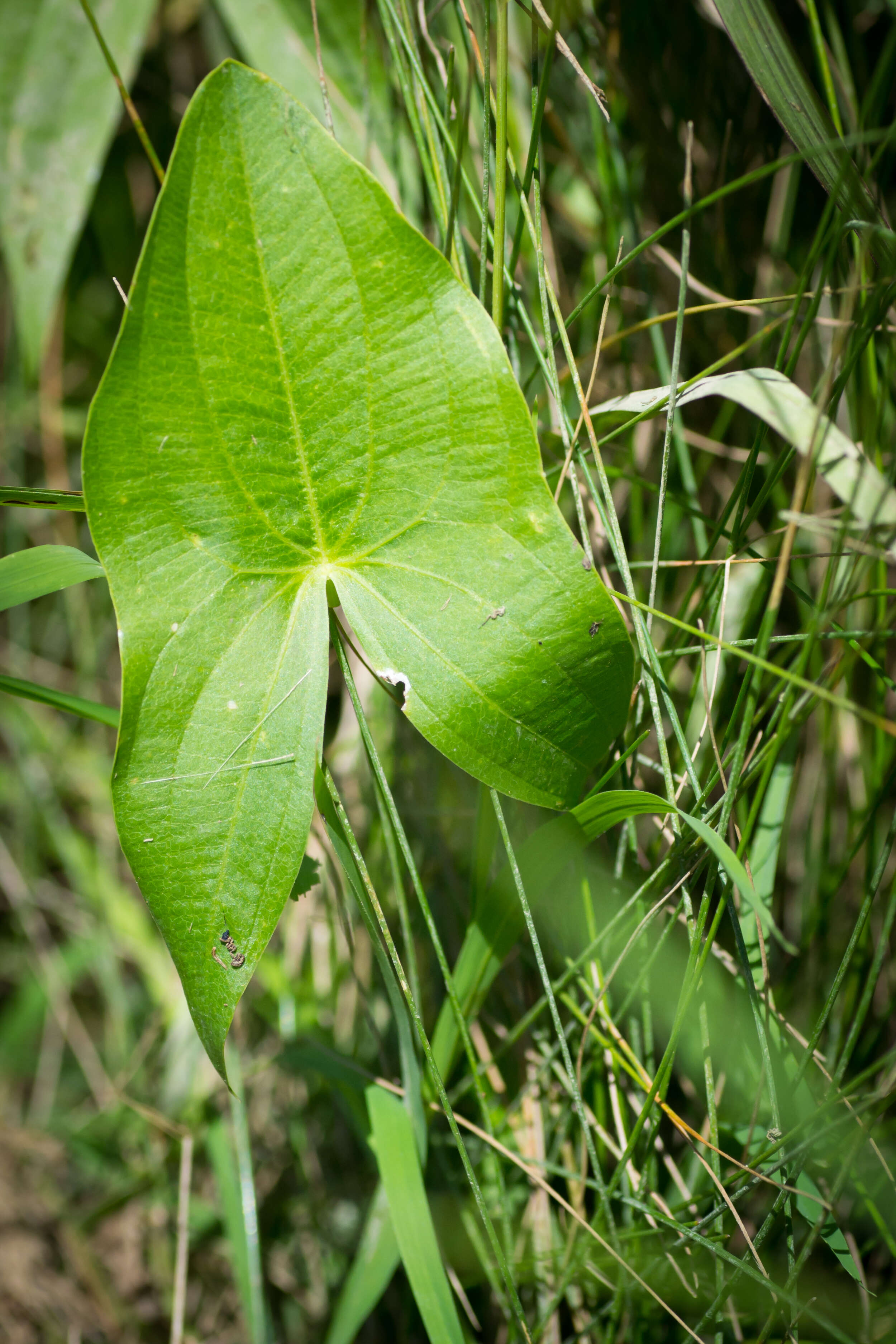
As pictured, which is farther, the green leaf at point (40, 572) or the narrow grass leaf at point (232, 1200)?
the narrow grass leaf at point (232, 1200)

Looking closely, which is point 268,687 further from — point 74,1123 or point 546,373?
point 74,1123

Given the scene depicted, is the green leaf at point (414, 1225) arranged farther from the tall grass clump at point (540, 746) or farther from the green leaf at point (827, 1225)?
the green leaf at point (827, 1225)

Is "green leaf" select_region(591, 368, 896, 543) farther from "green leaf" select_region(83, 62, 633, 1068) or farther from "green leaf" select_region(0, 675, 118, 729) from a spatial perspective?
"green leaf" select_region(0, 675, 118, 729)

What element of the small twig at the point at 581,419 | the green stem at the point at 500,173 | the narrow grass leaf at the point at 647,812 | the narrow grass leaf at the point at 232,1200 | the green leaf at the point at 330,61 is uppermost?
the green leaf at the point at 330,61

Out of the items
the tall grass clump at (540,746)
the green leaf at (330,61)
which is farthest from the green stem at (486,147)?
the green leaf at (330,61)

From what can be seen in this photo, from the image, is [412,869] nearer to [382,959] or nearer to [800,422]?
[382,959]

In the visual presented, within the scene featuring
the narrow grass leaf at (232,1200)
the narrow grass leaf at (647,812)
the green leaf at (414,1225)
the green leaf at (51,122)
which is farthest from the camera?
the green leaf at (51,122)
